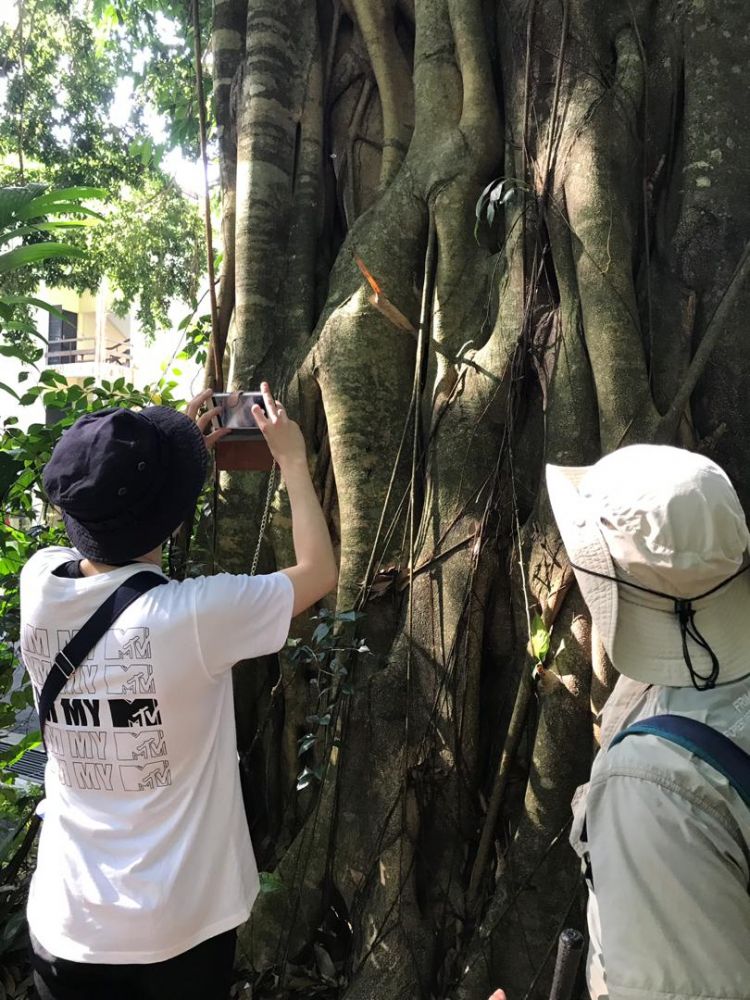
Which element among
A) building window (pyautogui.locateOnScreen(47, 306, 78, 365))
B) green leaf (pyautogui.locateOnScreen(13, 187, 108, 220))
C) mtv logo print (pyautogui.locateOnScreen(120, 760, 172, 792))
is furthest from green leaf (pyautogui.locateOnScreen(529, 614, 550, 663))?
building window (pyautogui.locateOnScreen(47, 306, 78, 365))

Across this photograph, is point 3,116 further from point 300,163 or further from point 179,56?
point 300,163

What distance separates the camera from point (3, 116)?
7.38m

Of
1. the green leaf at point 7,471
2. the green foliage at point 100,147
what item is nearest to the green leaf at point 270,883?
the green leaf at point 7,471

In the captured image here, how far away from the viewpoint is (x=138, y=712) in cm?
138

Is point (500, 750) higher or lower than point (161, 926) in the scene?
lower

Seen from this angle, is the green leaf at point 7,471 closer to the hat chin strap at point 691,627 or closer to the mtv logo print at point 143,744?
the mtv logo print at point 143,744

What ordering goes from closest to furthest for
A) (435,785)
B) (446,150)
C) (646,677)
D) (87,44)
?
(646,677)
(435,785)
(446,150)
(87,44)

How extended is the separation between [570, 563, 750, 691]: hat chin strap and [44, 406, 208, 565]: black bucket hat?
0.72 meters

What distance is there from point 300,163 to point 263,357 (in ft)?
2.89

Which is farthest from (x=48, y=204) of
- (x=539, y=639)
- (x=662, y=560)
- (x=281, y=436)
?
(x=662, y=560)

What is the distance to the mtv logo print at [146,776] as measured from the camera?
1387 millimetres

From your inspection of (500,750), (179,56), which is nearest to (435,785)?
(500,750)

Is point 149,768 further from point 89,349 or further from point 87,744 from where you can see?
point 89,349

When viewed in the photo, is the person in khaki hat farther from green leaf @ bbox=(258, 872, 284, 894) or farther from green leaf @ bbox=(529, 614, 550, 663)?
green leaf @ bbox=(258, 872, 284, 894)
